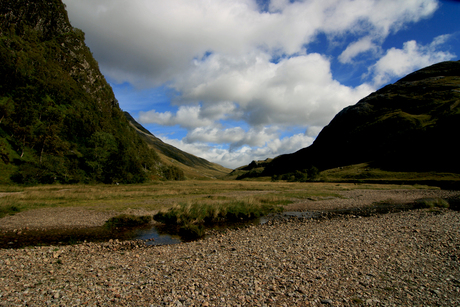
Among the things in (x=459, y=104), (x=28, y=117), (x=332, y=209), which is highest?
(x=459, y=104)

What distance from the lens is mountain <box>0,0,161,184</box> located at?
208 ft

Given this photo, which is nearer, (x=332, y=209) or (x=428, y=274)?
(x=428, y=274)

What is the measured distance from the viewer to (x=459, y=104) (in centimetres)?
14625

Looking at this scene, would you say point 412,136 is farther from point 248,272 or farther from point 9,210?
point 9,210

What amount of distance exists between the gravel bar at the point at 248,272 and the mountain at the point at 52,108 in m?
59.8

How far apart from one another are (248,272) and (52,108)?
9502 cm

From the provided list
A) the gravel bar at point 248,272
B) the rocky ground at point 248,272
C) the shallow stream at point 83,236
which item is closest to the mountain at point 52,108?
the shallow stream at point 83,236

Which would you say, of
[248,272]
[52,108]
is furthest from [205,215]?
[52,108]

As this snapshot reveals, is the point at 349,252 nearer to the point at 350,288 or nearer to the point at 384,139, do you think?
the point at 350,288

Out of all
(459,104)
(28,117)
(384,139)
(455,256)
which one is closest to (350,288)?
(455,256)

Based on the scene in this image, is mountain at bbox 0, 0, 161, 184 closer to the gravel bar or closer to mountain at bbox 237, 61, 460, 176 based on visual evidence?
the gravel bar

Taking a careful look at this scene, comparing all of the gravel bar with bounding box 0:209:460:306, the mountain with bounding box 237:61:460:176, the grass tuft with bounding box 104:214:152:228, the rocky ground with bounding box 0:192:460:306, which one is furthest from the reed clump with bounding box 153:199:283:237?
the mountain with bounding box 237:61:460:176

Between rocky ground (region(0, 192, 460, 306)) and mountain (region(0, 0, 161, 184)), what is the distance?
60.1 m

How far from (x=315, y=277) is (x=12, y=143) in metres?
83.5
